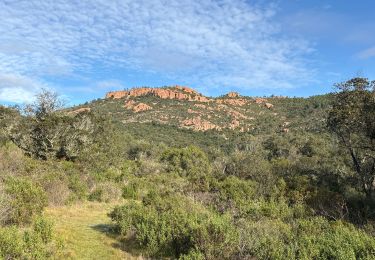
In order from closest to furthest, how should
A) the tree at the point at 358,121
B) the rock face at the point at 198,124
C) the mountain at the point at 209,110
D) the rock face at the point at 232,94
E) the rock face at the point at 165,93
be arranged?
1. the tree at the point at 358,121
2. the mountain at the point at 209,110
3. the rock face at the point at 198,124
4. the rock face at the point at 165,93
5. the rock face at the point at 232,94

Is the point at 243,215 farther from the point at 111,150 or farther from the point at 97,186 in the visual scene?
the point at 111,150

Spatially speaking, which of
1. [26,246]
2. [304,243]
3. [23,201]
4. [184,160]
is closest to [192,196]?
[23,201]

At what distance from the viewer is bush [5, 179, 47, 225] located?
1006 cm

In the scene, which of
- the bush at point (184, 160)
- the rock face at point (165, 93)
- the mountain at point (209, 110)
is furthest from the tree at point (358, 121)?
the rock face at point (165, 93)

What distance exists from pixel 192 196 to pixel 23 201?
6686 millimetres

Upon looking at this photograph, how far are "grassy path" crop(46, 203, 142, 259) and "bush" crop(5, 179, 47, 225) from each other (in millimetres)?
727

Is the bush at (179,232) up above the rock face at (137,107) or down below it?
below

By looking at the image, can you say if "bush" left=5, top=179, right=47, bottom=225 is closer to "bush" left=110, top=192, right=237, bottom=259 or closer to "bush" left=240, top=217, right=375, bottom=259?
"bush" left=110, top=192, right=237, bottom=259

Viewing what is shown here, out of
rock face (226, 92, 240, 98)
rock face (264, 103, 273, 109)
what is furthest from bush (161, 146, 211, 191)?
rock face (226, 92, 240, 98)

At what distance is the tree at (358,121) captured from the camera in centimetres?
1722

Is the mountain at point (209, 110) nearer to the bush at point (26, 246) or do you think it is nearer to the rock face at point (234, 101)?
the rock face at point (234, 101)

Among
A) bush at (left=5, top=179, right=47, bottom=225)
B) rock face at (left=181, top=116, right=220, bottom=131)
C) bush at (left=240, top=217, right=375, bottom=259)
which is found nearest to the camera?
bush at (left=240, top=217, right=375, bottom=259)

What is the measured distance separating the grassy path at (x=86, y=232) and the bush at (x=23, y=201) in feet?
2.38

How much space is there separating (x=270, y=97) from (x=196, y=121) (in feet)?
125
